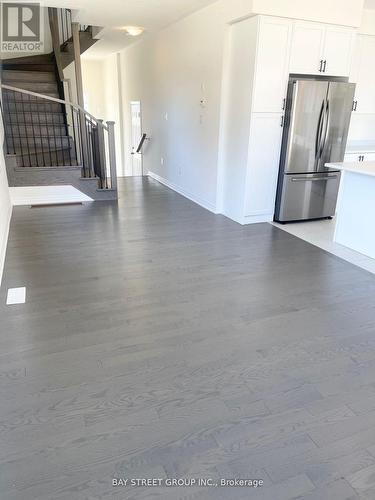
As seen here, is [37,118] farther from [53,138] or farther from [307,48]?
[307,48]

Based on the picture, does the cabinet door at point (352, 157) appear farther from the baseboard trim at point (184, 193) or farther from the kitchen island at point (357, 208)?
the baseboard trim at point (184, 193)

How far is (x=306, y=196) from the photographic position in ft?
15.8

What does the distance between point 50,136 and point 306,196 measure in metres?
4.42

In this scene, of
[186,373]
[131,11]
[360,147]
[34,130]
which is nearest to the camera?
[186,373]

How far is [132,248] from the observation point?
3938 millimetres

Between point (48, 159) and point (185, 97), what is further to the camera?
point (48, 159)

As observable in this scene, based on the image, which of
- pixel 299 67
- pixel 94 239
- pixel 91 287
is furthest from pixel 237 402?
pixel 299 67

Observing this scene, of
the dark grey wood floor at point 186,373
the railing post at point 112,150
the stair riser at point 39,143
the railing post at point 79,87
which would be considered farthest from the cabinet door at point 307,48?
the stair riser at point 39,143

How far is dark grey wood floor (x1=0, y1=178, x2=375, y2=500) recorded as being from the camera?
1500mm

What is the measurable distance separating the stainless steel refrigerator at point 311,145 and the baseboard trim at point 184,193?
39.9 inches

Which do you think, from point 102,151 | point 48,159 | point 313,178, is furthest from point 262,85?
point 48,159

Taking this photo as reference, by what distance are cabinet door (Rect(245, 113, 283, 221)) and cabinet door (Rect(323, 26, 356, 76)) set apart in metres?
0.87

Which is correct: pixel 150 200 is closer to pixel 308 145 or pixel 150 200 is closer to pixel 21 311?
pixel 308 145

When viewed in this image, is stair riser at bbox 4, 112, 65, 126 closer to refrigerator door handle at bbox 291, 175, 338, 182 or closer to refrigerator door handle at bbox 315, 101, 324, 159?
refrigerator door handle at bbox 291, 175, 338, 182
